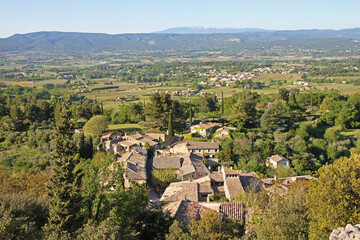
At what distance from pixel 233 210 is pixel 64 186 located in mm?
9900

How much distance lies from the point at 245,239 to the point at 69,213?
27.9ft

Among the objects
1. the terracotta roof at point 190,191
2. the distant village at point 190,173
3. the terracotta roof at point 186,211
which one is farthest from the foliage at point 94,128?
the terracotta roof at point 186,211

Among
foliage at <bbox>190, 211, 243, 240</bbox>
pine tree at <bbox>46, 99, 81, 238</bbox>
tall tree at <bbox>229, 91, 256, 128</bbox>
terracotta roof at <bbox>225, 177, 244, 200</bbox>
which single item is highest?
pine tree at <bbox>46, 99, 81, 238</bbox>

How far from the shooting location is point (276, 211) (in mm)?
15227

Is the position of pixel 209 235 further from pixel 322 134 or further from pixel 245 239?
pixel 322 134

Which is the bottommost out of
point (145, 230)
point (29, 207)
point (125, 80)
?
point (125, 80)

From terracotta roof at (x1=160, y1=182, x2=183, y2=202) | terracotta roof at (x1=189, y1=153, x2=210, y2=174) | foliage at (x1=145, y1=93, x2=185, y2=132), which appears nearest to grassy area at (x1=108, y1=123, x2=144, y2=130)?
foliage at (x1=145, y1=93, x2=185, y2=132)

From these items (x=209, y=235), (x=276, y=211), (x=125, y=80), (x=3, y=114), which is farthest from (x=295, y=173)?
(x=125, y=80)

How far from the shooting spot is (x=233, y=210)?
62.7ft

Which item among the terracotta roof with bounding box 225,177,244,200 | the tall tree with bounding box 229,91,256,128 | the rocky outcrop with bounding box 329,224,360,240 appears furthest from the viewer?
the tall tree with bounding box 229,91,256,128

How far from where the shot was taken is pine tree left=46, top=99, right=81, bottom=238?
1512 centimetres

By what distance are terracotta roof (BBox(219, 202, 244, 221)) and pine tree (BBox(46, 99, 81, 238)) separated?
331 inches

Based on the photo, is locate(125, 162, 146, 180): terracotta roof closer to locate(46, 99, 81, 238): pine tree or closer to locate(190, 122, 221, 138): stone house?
locate(46, 99, 81, 238): pine tree

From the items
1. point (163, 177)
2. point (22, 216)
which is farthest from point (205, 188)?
point (22, 216)
